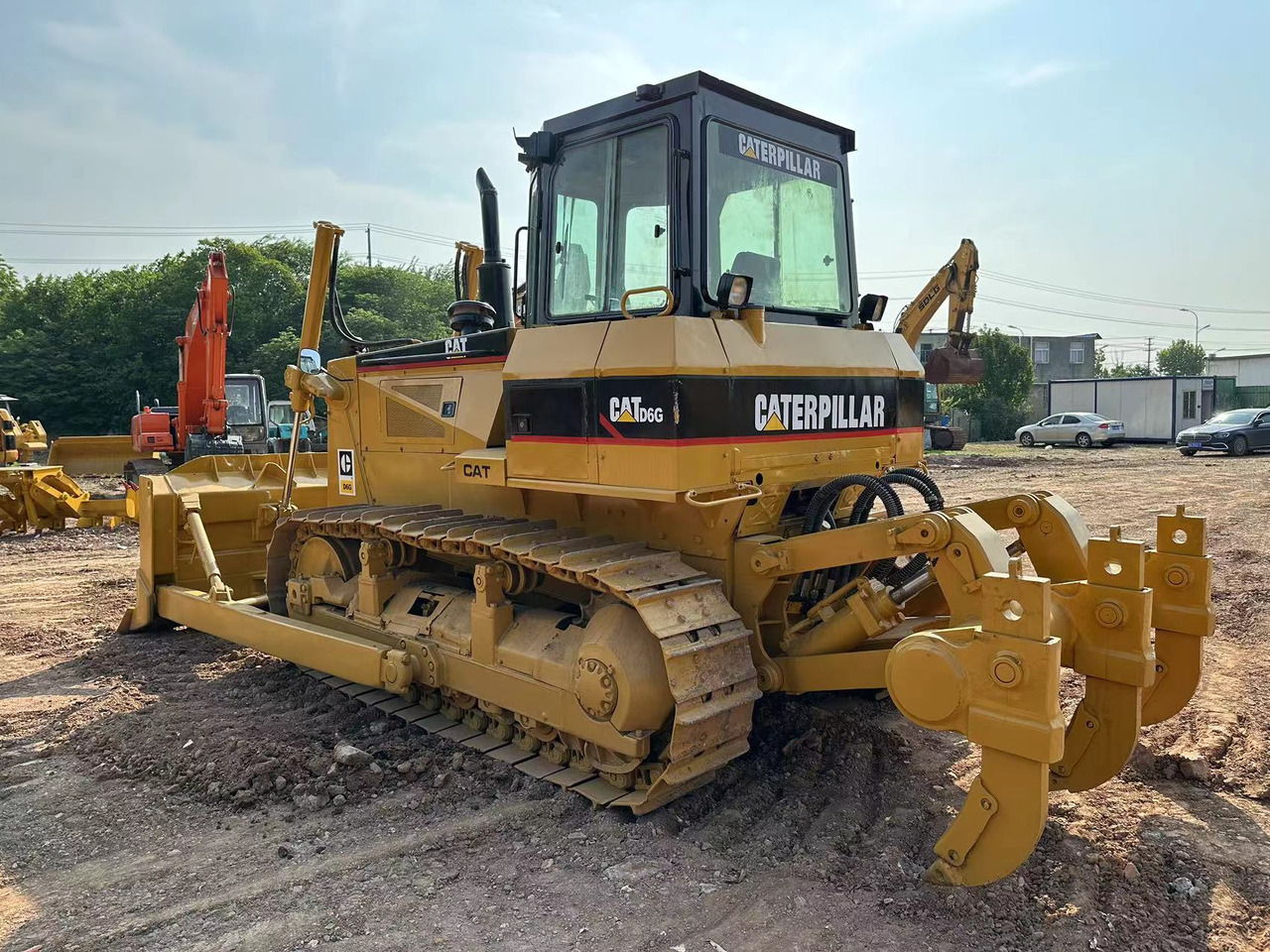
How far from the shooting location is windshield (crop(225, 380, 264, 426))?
17.4 meters

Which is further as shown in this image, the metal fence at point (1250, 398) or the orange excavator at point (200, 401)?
the metal fence at point (1250, 398)

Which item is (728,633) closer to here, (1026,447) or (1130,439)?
(1026,447)

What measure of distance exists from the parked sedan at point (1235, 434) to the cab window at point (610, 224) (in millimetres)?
26547

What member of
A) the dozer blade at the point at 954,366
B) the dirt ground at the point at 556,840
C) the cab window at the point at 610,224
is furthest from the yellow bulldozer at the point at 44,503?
the dozer blade at the point at 954,366

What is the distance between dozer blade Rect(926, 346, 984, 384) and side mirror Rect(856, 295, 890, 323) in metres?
8.07

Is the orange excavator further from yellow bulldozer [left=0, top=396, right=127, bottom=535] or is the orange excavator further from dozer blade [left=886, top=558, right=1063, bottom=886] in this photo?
dozer blade [left=886, top=558, right=1063, bottom=886]

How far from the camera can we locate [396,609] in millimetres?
5387

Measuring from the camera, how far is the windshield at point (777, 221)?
13.9ft

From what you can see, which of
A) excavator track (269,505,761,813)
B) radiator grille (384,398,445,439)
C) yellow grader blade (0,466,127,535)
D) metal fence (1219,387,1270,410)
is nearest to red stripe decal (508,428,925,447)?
excavator track (269,505,761,813)

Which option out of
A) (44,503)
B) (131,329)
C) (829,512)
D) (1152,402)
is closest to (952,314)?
(829,512)

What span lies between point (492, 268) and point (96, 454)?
51.1ft

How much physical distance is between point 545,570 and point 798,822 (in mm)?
1588

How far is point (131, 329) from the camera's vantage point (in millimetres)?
34125

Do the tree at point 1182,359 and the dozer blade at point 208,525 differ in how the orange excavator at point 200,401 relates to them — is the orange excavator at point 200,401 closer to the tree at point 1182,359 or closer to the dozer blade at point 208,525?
the dozer blade at point 208,525
